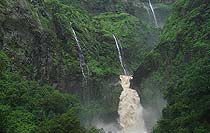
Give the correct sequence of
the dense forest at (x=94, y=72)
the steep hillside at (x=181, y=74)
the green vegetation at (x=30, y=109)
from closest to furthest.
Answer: the green vegetation at (x=30, y=109) → the steep hillside at (x=181, y=74) → the dense forest at (x=94, y=72)

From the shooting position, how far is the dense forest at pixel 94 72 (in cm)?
4622

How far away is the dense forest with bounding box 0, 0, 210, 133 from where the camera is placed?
152 feet

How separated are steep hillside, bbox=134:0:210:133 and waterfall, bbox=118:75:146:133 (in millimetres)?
1835

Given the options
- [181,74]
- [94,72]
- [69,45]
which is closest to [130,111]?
[94,72]

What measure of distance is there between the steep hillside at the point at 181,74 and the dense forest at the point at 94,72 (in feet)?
0.42

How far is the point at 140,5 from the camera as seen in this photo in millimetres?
120688

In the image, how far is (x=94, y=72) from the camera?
76.0 metres

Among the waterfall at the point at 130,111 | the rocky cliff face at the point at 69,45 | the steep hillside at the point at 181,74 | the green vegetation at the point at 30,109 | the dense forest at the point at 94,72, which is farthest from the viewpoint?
the waterfall at the point at 130,111

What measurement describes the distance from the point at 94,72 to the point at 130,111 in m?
10.0

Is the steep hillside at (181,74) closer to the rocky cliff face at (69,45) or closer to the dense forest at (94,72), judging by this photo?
the dense forest at (94,72)

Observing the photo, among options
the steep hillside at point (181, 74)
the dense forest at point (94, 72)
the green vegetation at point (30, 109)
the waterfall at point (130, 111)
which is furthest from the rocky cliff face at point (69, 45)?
the steep hillside at point (181, 74)

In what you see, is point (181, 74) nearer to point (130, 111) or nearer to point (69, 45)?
point (130, 111)

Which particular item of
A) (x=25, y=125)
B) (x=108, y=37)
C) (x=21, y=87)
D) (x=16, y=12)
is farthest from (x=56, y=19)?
(x=25, y=125)

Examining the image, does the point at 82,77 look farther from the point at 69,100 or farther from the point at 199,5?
the point at 199,5
